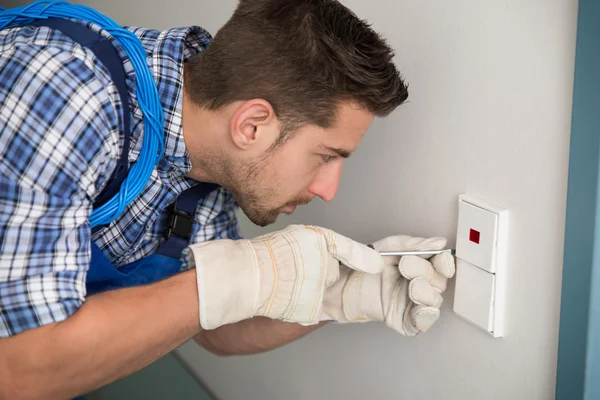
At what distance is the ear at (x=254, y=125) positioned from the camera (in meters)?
0.94

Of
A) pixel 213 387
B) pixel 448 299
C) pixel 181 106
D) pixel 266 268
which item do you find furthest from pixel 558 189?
pixel 213 387

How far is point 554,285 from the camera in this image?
83 cm

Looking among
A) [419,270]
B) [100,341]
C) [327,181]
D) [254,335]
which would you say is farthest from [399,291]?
[100,341]

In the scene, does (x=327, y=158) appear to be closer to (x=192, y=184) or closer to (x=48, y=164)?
(x=192, y=184)

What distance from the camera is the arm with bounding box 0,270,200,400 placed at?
797mm

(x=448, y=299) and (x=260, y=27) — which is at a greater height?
(x=260, y=27)

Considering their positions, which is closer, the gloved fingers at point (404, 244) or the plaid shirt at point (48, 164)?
the plaid shirt at point (48, 164)

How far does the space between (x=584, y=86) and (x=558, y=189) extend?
5.3 inches

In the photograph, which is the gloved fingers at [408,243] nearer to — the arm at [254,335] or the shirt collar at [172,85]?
the arm at [254,335]

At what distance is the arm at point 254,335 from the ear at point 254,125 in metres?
0.34

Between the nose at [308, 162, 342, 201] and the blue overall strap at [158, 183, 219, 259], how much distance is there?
21 centimetres

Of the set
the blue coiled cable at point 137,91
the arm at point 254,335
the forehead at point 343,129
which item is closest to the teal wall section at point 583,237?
the forehead at point 343,129

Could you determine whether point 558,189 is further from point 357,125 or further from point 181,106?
point 181,106

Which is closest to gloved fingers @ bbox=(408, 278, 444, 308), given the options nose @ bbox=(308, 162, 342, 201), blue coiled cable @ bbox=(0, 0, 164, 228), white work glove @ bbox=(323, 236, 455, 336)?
white work glove @ bbox=(323, 236, 455, 336)
